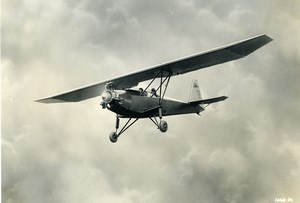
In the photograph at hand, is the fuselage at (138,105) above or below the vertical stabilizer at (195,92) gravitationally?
below

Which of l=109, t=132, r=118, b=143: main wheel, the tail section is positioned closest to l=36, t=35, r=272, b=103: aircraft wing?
l=109, t=132, r=118, b=143: main wheel

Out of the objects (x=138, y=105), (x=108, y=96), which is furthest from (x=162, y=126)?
(x=108, y=96)

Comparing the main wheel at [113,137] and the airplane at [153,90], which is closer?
the airplane at [153,90]

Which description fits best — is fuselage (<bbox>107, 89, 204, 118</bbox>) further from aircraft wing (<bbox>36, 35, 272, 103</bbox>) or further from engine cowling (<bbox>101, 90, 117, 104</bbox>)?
aircraft wing (<bbox>36, 35, 272, 103</bbox>)

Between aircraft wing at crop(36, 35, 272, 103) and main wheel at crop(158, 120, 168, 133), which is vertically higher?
aircraft wing at crop(36, 35, 272, 103)

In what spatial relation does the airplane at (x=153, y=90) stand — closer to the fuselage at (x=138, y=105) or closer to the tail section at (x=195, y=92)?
the fuselage at (x=138, y=105)

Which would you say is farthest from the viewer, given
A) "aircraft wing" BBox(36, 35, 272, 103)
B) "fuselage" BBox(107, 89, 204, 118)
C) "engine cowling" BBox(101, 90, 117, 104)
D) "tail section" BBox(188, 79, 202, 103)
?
"tail section" BBox(188, 79, 202, 103)

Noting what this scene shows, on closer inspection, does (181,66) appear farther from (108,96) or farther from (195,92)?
(195,92)

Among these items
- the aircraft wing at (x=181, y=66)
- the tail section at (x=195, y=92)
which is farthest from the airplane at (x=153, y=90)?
the tail section at (x=195, y=92)
